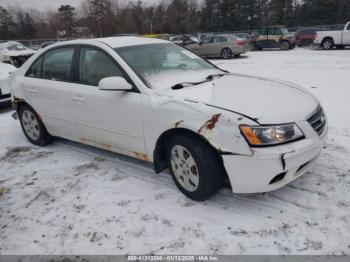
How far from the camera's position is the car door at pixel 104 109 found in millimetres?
3338

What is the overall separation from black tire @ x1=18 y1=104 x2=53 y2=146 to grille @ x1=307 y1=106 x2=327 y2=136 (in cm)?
371

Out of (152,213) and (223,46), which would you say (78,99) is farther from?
(223,46)

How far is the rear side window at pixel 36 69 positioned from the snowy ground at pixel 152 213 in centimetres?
135

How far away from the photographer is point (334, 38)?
18781 millimetres

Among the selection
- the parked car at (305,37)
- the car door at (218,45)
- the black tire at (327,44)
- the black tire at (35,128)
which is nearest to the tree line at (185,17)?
the parked car at (305,37)

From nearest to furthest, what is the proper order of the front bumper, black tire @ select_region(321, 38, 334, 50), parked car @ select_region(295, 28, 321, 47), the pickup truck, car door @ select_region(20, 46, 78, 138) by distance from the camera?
the front bumper, car door @ select_region(20, 46, 78, 138), the pickup truck, black tire @ select_region(321, 38, 334, 50), parked car @ select_region(295, 28, 321, 47)

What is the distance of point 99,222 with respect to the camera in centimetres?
292

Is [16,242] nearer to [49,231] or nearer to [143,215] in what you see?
[49,231]

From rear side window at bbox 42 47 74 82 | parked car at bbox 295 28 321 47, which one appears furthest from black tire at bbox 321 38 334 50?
rear side window at bbox 42 47 74 82

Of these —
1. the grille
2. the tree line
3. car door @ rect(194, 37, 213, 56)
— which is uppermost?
the tree line

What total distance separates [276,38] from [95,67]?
66.0ft

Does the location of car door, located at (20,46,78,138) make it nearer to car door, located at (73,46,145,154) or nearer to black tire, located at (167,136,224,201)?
car door, located at (73,46,145,154)

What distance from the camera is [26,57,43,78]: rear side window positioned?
4.59 metres

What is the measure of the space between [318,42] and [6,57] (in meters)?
18.6
